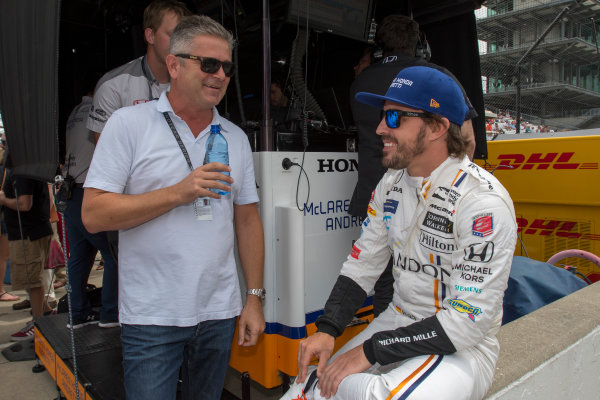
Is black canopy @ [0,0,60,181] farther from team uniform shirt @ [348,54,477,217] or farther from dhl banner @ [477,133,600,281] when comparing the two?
dhl banner @ [477,133,600,281]

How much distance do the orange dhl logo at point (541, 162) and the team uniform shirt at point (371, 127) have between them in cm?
226

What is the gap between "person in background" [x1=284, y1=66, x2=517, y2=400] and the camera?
152cm

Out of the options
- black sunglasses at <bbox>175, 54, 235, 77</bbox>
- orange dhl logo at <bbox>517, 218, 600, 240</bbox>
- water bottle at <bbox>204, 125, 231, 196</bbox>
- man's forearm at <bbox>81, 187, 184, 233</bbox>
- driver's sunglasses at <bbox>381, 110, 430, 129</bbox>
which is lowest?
orange dhl logo at <bbox>517, 218, 600, 240</bbox>

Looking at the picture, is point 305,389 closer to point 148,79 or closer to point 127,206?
point 127,206

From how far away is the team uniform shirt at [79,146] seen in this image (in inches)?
125

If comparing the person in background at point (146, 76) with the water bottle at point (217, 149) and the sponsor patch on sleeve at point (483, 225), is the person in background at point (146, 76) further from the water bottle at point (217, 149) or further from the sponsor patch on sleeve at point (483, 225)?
the sponsor patch on sleeve at point (483, 225)

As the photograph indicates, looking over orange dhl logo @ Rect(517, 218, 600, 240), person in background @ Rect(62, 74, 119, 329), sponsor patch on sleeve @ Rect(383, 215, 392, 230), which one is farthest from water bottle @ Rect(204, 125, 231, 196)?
orange dhl logo @ Rect(517, 218, 600, 240)

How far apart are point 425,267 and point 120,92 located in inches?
75.4

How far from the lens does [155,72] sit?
2.60 meters

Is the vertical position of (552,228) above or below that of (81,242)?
below

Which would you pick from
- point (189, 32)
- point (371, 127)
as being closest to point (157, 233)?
point (189, 32)

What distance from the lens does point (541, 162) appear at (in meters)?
4.67

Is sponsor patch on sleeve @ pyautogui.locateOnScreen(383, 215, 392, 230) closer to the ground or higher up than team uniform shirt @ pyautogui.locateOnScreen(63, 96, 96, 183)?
closer to the ground

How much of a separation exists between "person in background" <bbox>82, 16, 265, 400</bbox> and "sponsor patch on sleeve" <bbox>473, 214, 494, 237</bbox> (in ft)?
2.87
